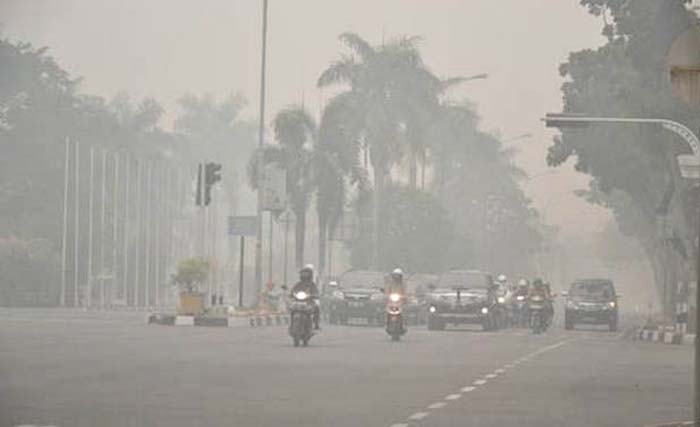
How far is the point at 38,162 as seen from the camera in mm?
100688

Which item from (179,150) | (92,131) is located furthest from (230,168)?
(92,131)

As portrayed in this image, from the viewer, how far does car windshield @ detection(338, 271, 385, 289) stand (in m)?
58.7

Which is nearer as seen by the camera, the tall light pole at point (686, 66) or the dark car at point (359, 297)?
the tall light pole at point (686, 66)

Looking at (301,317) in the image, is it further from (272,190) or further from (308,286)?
(272,190)

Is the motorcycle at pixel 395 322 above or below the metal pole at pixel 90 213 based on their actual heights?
below

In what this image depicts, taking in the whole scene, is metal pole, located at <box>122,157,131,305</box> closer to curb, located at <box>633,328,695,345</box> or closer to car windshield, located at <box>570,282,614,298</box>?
car windshield, located at <box>570,282,614,298</box>

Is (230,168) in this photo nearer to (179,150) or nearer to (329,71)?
(179,150)

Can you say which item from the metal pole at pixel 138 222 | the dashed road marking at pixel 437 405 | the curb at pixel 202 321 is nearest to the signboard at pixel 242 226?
the curb at pixel 202 321

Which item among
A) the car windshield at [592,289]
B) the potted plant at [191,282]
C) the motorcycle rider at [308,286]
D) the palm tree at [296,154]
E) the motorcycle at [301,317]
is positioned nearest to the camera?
the motorcycle at [301,317]

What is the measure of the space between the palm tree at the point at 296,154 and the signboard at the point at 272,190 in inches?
166

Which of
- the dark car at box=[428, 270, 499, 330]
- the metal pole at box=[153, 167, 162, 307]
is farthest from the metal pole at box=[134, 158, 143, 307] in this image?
the dark car at box=[428, 270, 499, 330]

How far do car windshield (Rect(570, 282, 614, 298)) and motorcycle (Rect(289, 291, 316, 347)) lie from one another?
27.4 metres

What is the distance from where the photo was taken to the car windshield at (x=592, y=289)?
6344 cm

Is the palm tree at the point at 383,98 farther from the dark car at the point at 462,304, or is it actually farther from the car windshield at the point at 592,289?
the dark car at the point at 462,304
